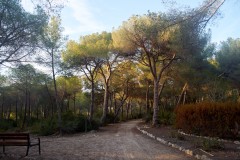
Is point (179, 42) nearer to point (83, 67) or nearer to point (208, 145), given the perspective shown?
point (208, 145)

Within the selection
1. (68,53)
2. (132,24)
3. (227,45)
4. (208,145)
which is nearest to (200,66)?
(227,45)

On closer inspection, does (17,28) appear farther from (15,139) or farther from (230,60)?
(230,60)

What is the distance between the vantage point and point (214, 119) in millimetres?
15461

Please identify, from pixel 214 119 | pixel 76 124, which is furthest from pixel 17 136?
pixel 76 124

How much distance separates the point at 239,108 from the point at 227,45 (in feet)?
41.9

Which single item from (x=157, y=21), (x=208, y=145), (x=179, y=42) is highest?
(x=157, y=21)

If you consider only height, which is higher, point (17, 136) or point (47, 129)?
point (17, 136)

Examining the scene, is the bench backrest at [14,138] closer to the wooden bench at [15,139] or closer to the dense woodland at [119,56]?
the wooden bench at [15,139]

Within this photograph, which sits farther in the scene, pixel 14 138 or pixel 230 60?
pixel 230 60

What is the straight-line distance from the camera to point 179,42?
41.2ft

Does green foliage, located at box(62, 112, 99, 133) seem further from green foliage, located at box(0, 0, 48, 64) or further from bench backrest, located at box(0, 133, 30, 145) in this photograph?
bench backrest, located at box(0, 133, 30, 145)

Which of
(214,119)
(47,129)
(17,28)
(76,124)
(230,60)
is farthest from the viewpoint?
(230,60)

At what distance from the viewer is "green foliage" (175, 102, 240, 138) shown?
596 inches

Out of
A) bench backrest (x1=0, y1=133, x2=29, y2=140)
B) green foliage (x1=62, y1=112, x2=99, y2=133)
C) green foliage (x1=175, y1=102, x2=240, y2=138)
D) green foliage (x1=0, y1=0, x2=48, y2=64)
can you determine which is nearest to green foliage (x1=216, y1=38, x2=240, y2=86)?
green foliage (x1=175, y1=102, x2=240, y2=138)
